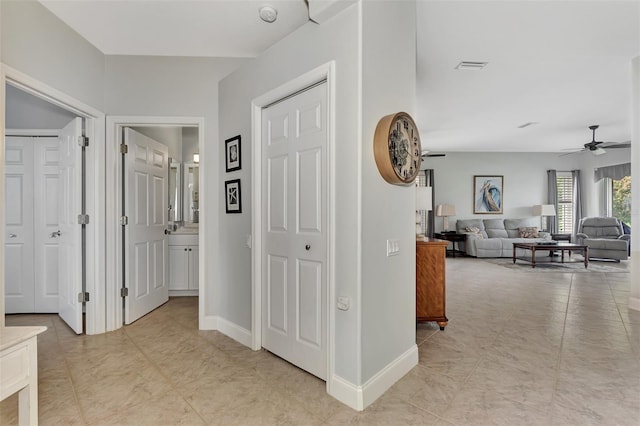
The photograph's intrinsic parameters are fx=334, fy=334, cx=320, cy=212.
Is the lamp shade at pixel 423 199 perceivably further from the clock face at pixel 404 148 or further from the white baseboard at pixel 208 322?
the white baseboard at pixel 208 322

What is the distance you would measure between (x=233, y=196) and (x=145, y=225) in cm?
129

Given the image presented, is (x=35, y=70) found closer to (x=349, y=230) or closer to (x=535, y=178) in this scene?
(x=349, y=230)

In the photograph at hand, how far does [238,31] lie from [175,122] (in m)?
1.07

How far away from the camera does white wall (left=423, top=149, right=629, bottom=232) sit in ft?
30.0

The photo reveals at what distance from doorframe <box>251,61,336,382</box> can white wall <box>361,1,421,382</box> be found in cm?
21

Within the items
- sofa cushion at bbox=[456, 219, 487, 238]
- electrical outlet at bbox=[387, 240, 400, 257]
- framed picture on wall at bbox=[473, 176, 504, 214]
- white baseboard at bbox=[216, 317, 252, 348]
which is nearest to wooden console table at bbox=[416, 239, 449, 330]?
electrical outlet at bbox=[387, 240, 400, 257]

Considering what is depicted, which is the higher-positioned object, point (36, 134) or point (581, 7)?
point (581, 7)

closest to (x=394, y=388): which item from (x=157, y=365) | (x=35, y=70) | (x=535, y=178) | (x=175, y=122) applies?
(x=157, y=365)

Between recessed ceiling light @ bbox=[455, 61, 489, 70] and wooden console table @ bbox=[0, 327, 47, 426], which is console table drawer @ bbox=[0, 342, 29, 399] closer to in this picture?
wooden console table @ bbox=[0, 327, 47, 426]

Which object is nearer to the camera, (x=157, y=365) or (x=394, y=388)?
(x=394, y=388)

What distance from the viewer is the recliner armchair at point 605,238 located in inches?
290

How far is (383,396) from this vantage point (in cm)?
208

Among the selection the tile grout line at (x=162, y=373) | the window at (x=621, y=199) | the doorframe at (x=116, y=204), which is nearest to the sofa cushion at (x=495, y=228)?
the window at (x=621, y=199)

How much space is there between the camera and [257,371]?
2424 millimetres
